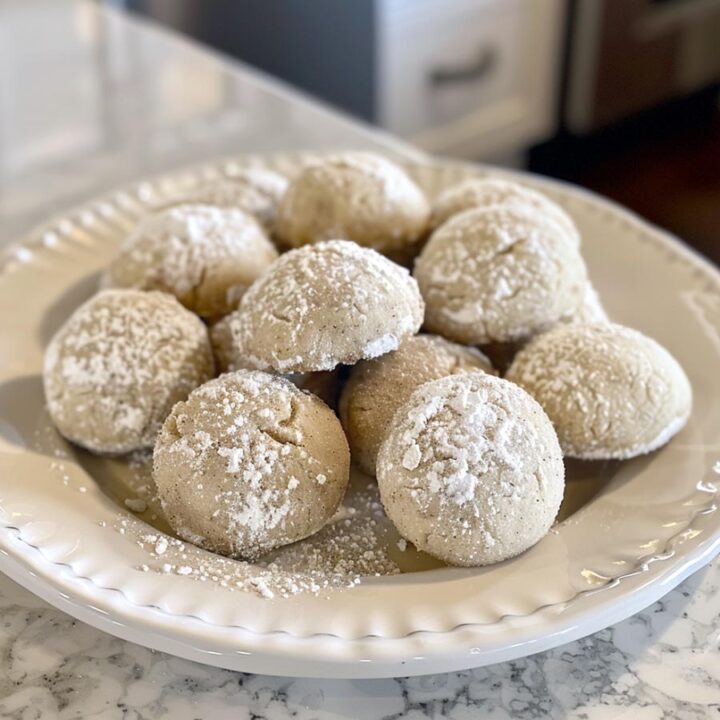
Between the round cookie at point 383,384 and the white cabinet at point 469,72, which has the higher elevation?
the round cookie at point 383,384

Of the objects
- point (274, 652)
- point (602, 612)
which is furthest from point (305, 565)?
point (602, 612)

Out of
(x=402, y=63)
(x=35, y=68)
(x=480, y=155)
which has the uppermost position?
(x=35, y=68)

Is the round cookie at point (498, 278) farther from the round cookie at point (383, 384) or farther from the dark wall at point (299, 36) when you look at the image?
the dark wall at point (299, 36)

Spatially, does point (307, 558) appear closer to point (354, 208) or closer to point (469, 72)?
point (354, 208)

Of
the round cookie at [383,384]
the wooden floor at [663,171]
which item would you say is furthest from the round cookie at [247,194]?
the wooden floor at [663,171]

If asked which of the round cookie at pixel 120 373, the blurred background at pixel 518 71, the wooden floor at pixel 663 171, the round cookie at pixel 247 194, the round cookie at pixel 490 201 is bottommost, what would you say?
the wooden floor at pixel 663 171

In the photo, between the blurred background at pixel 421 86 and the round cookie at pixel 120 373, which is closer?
the round cookie at pixel 120 373

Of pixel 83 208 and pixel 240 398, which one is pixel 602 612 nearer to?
pixel 240 398
